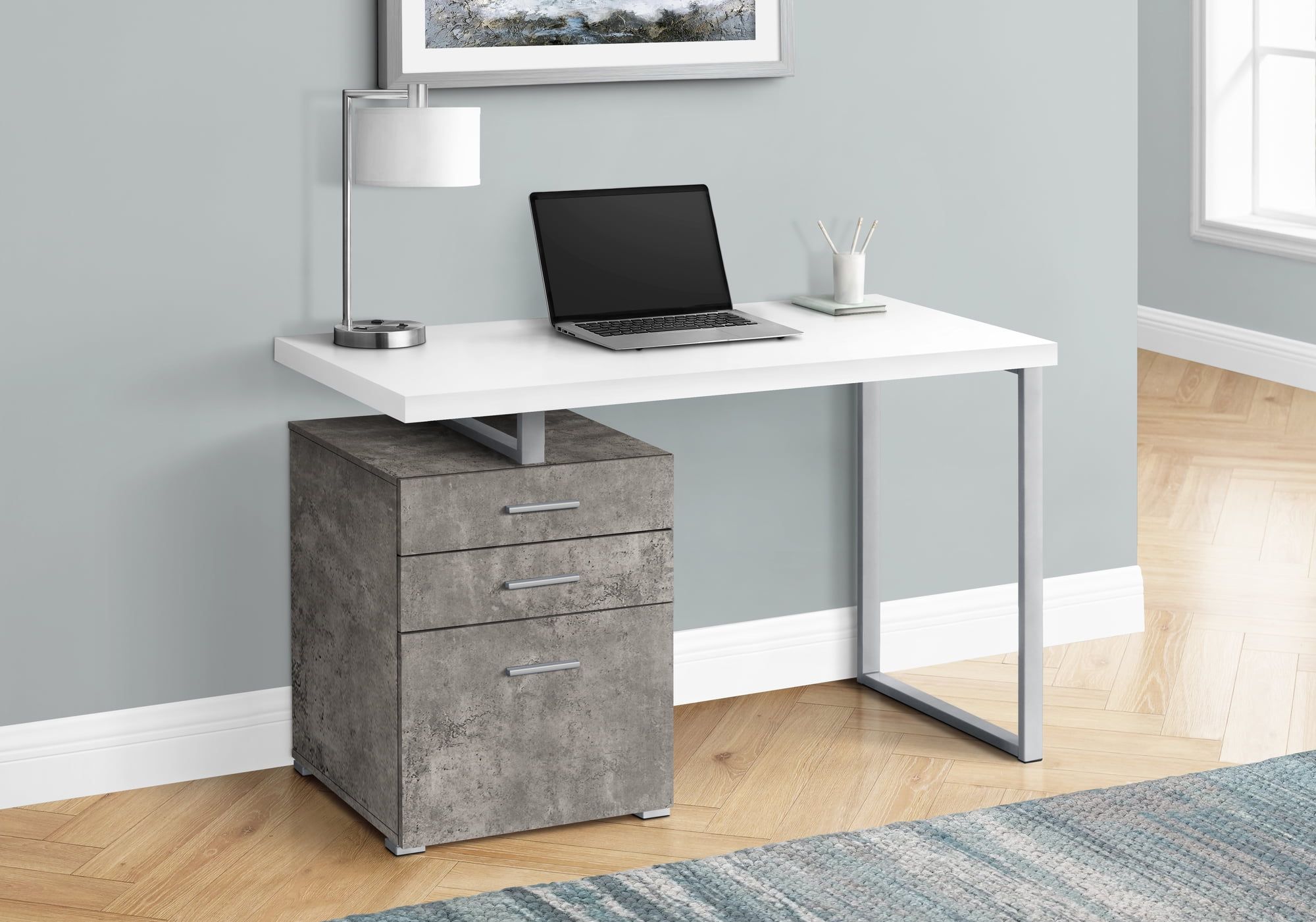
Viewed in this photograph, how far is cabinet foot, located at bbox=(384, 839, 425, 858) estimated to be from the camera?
258 cm

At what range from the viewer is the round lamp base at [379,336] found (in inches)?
107

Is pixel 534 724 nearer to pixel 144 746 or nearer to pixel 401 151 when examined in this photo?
pixel 144 746

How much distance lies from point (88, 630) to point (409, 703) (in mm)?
649

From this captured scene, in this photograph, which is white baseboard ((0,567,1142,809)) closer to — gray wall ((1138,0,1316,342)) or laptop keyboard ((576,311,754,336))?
laptop keyboard ((576,311,754,336))

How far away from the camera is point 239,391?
285cm

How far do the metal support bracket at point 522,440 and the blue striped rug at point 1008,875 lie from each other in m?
0.63

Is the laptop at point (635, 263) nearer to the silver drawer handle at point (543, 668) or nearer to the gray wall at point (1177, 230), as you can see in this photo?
the silver drawer handle at point (543, 668)

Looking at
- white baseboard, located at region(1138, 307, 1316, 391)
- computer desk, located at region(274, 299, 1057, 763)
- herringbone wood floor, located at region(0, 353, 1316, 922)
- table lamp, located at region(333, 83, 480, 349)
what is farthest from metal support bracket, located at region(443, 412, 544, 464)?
white baseboard, located at region(1138, 307, 1316, 391)

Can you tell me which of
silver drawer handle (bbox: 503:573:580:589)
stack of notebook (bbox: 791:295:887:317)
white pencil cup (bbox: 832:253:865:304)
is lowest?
silver drawer handle (bbox: 503:573:580:589)

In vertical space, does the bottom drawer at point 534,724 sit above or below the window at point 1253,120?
below

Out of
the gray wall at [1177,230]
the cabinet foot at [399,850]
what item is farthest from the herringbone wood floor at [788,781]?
the gray wall at [1177,230]

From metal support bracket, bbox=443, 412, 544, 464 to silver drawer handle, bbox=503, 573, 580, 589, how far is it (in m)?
0.18

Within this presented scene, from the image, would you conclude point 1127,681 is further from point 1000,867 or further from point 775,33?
point 775,33

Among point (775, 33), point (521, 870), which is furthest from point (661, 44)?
point (521, 870)
